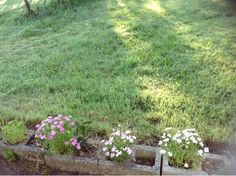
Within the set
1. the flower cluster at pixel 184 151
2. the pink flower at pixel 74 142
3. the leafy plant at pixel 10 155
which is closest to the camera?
the flower cluster at pixel 184 151

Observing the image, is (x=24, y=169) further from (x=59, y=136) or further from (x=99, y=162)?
(x=99, y=162)

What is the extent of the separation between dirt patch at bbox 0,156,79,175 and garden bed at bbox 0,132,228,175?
0.03 m

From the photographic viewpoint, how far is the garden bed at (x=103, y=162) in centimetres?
240

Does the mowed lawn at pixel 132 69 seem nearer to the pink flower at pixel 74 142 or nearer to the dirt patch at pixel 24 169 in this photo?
the pink flower at pixel 74 142

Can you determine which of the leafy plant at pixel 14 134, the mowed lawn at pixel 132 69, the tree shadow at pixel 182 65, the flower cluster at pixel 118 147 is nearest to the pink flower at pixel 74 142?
the flower cluster at pixel 118 147

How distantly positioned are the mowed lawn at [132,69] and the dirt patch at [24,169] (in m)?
0.60

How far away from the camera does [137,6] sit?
7.34m

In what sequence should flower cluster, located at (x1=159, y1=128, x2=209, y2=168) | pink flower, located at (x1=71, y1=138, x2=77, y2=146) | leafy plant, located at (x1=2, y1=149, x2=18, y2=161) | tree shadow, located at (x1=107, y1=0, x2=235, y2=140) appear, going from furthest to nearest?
tree shadow, located at (x1=107, y1=0, x2=235, y2=140) → leafy plant, located at (x1=2, y1=149, x2=18, y2=161) → pink flower, located at (x1=71, y1=138, x2=77, y2=146) → flower cluster, located at (x1=159, y1=128, x2=209, y2=168)

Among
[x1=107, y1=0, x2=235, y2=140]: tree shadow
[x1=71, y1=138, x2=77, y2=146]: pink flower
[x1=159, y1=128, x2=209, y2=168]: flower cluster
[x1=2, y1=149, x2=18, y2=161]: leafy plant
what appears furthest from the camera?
[x1=107, y1=0, x2=235, y2=140]: tree shadow

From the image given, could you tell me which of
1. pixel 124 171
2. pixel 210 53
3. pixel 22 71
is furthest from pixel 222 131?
pixel 22 71

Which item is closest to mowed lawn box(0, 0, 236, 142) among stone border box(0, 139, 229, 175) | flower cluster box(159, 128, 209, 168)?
stone border box(0, 139, 229, 175)

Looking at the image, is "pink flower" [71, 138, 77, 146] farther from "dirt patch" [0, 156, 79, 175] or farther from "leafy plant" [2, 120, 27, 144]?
"leafy plant" [2, 120, 27, 144]

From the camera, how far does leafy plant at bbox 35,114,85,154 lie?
258 cm

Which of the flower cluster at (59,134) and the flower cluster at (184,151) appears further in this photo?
the flower cluster at (59,134)
